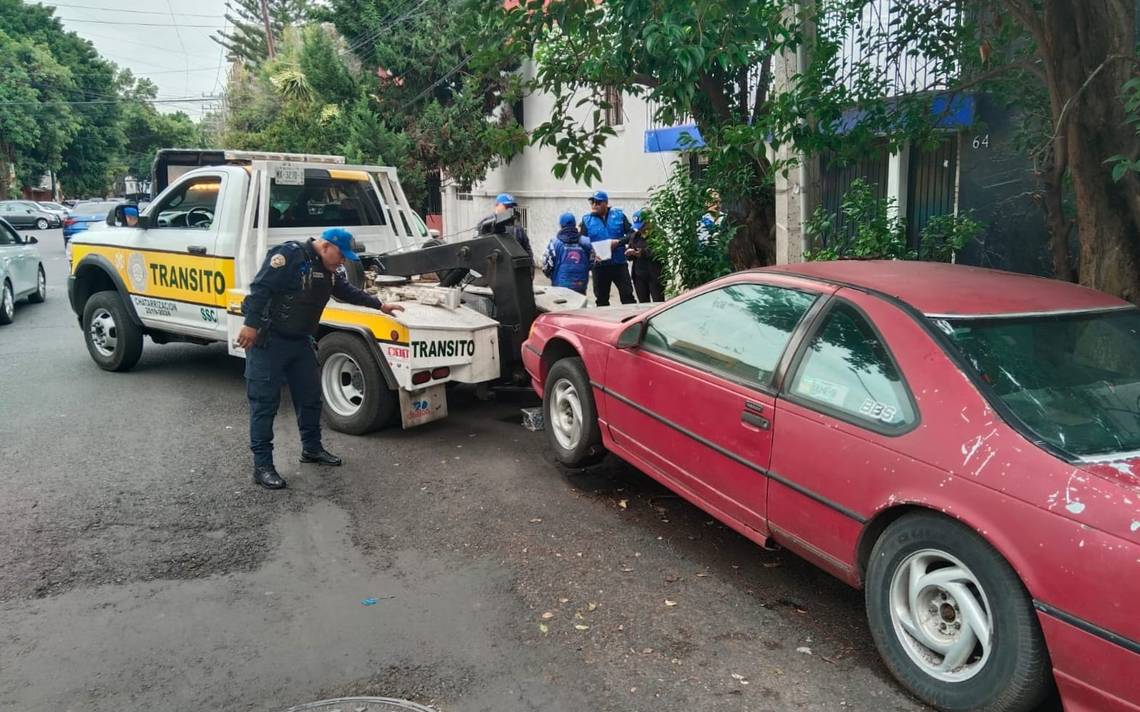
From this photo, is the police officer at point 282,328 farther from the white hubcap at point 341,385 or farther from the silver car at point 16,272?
the silver car at point 16,272

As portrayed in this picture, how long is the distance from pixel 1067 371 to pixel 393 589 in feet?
9.86

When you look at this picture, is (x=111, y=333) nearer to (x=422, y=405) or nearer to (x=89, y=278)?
(x=89, y=278)

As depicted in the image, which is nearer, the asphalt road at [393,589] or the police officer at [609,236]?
the asphalt road at [393,589]

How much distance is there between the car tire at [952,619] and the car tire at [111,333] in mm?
7228

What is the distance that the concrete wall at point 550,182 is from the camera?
15.6 m

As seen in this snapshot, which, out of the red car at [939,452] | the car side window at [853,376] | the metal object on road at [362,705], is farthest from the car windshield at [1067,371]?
the metal object on road at [362,705]

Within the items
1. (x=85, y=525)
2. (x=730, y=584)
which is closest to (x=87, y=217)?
(x=85, y=525)

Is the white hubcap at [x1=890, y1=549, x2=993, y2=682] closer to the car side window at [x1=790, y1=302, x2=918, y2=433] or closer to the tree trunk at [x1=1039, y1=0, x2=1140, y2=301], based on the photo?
the car side window at [x1=790, y1=302, x2=918, y2=433]

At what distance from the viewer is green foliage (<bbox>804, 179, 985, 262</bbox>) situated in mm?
7102

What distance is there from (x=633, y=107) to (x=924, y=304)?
42.8 feet

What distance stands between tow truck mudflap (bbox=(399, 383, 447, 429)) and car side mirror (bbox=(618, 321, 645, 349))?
2051mm

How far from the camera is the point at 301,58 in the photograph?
1998cm

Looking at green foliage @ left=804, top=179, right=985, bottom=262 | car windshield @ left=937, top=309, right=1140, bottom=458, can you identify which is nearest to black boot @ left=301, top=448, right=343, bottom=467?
car windshield @ left=937, top=309, right=1140, bottom=458

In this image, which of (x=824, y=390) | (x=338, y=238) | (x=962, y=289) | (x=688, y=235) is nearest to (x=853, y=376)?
(x=824, y=390)
